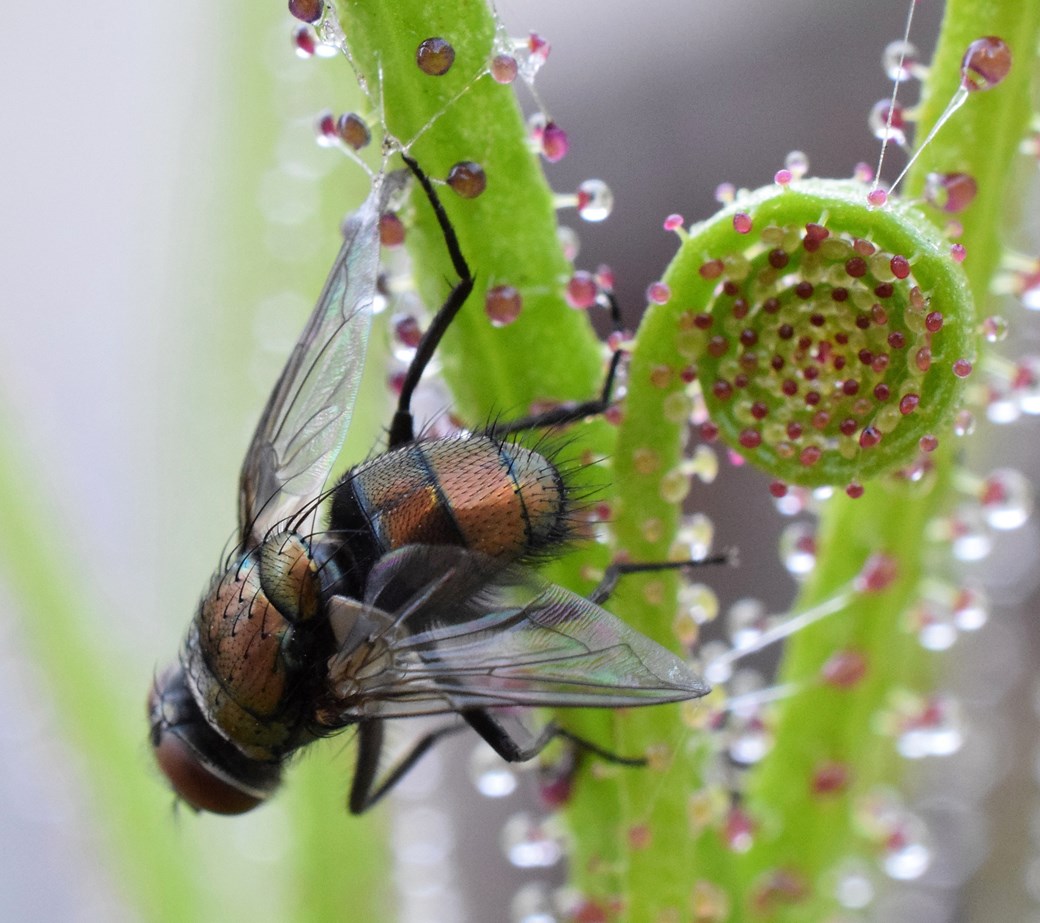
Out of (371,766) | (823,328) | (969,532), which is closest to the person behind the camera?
(823,328)

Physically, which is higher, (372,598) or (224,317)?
(224,317)

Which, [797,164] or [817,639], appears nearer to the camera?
[797,164]

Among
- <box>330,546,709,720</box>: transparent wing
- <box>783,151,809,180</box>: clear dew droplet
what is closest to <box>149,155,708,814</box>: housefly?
<box>330,546,709,720</box>: transparent wing

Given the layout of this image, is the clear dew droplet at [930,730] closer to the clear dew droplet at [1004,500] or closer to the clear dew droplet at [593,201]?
the clear dew droplet at [1004,500]

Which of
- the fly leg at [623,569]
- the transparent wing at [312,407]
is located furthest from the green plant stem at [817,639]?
the transparent wing at [312,407]

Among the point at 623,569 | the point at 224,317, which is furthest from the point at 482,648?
the point at 224,317

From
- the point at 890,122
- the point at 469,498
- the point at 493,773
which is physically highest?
the point at 890,122

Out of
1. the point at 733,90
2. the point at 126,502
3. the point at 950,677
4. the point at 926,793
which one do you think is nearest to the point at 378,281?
the point at 950,677

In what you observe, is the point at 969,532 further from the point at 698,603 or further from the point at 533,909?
the point at 533,909
